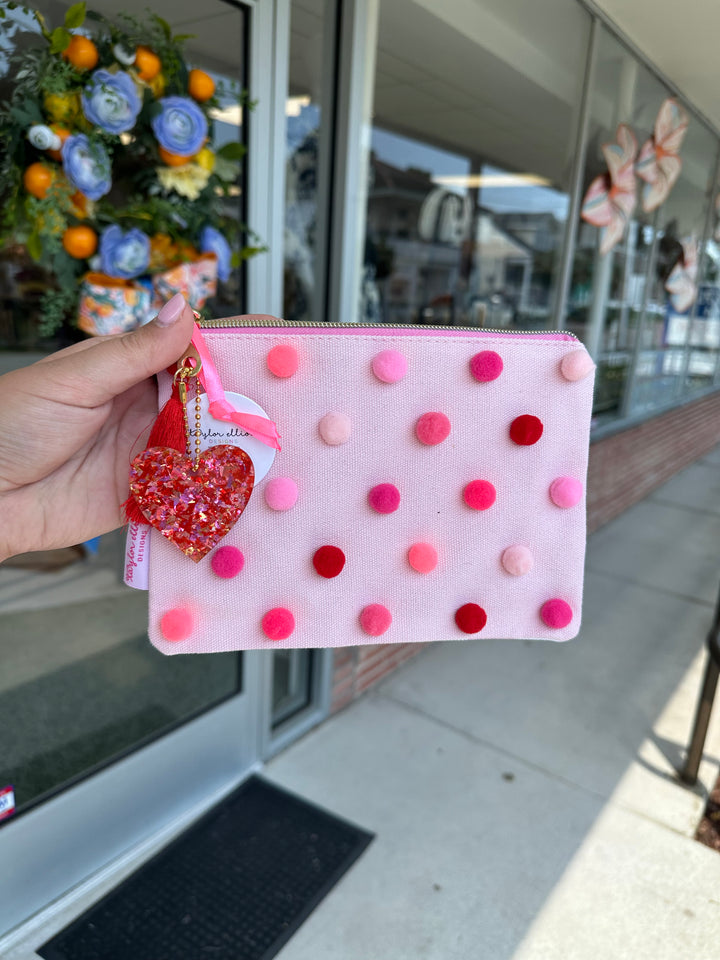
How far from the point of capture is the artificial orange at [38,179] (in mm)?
1507

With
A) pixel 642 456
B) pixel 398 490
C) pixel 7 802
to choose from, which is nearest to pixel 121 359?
pixel 398 490

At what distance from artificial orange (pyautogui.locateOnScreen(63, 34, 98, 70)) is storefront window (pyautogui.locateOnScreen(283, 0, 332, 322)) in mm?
685

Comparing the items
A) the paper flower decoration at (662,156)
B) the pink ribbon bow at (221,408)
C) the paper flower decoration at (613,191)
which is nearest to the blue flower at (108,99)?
the pink ribbon bow at (221,408)

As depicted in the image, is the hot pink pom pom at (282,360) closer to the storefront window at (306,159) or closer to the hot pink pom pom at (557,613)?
the hot pink pom pom at (557,613)

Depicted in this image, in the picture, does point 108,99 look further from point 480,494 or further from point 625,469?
point 625,469

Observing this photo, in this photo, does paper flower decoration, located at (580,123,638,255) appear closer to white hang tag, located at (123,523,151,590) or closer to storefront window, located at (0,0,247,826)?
storefront window, located at (0,0,247,826)

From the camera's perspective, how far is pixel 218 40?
1.84 meters

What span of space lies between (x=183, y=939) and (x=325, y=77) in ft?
8.42

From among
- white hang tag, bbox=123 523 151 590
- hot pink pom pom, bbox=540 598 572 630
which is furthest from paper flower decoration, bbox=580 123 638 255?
white hang tag, bbox=123 523 151 590

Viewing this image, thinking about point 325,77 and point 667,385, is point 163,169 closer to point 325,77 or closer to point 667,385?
point 325,77

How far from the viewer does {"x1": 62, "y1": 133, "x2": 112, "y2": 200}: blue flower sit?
1.50m

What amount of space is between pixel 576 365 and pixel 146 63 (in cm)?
129

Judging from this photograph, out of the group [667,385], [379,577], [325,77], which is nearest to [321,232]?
[325,77]

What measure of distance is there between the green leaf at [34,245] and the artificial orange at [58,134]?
0.57 ft
